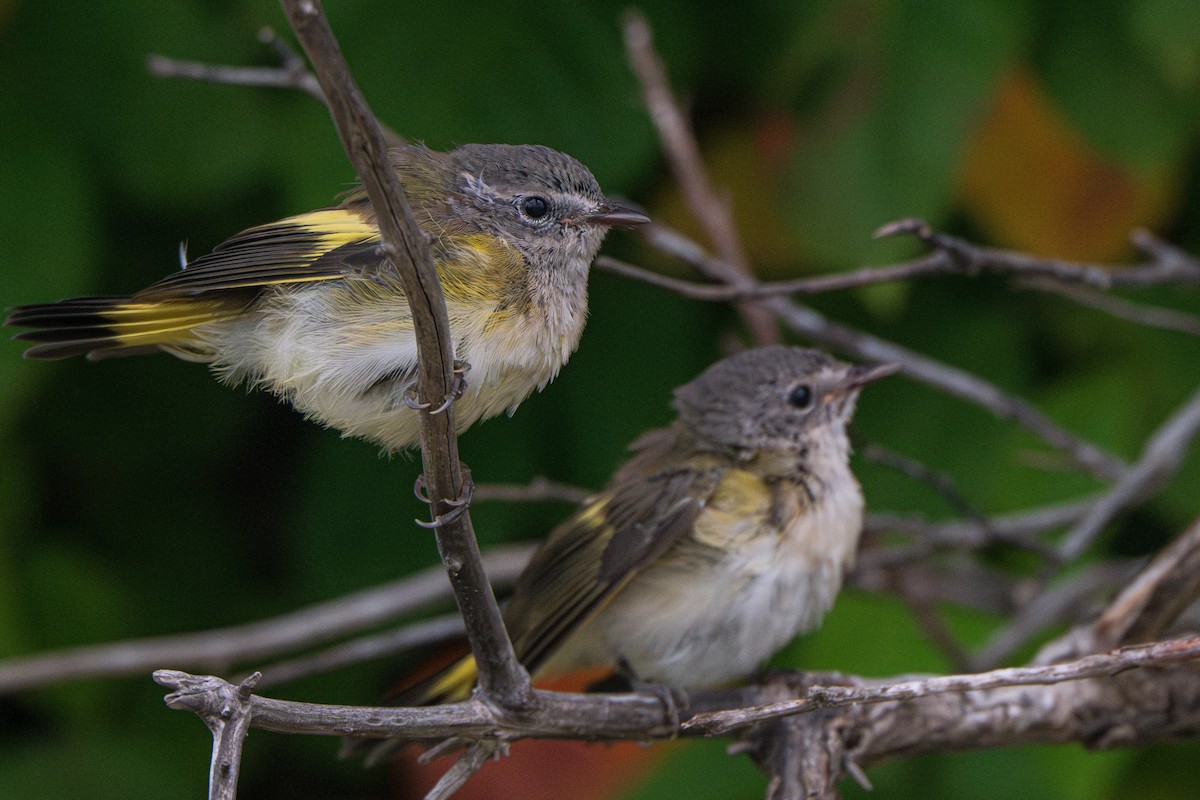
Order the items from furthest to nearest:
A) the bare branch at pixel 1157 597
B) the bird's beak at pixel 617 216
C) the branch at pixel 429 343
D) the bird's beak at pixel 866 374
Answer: the bird's beak at pixel 866 374 < the bare branch at pixel 1157 597 < the bird's beak at pixel 617 216 < the branch at pixel 429 343

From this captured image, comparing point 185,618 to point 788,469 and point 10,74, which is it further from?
point 788,469

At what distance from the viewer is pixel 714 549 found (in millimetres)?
2545

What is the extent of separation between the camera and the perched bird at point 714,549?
2498mm

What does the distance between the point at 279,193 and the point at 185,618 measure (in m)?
1.29

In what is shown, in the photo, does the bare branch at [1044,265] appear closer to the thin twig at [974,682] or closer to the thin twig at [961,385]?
the thin twig at [961,385]

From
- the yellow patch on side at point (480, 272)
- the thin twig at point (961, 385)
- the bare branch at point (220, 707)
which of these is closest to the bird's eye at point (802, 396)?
the thin twig at point (961, 385)

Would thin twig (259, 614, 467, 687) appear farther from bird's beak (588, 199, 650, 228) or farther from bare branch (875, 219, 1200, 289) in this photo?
bare branch (875, 219, 1200, 289)

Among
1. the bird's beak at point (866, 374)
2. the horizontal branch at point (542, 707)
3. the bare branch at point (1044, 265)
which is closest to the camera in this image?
the horizontal branch at point (542, 707)

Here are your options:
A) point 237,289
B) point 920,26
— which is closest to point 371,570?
point 237,289

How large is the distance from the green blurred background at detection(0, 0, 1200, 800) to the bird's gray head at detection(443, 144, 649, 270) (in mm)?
620

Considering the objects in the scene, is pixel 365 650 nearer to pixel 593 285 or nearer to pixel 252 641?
pixel 252 641

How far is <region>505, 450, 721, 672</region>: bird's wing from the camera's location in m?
2.40

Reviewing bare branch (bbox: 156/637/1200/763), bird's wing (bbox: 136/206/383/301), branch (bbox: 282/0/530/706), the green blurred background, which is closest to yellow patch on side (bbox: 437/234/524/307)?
bird's wing (bbox: 136/206/383/301)

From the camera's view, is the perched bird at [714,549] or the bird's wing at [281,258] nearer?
the bird's wing at [281,258]
